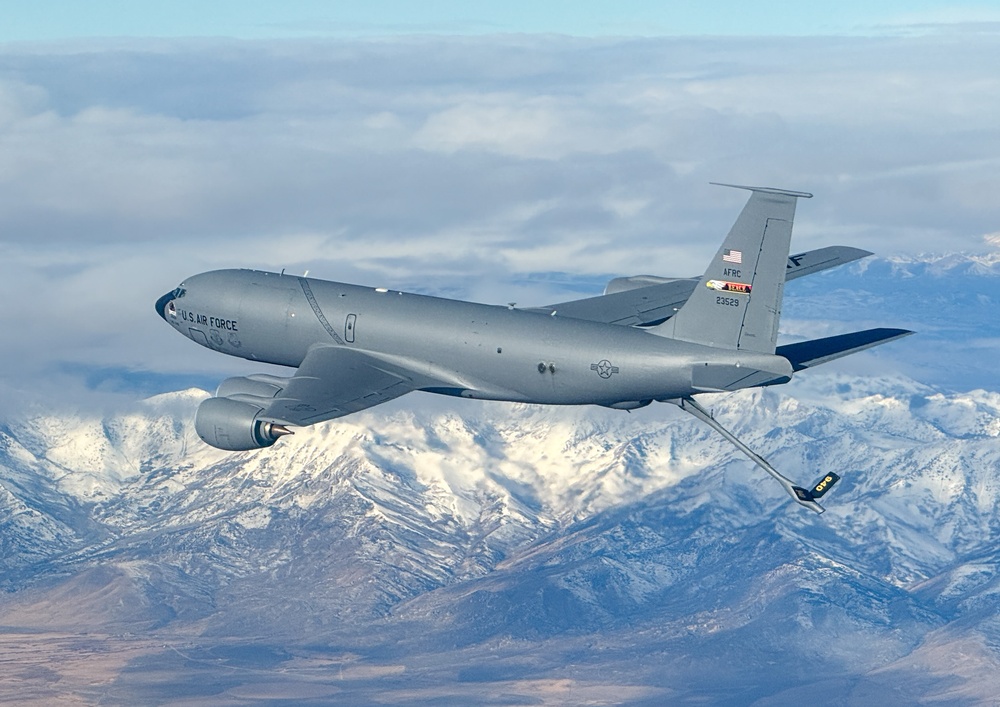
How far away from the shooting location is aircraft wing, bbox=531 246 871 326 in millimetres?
87500

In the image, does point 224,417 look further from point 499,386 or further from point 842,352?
point 842,352

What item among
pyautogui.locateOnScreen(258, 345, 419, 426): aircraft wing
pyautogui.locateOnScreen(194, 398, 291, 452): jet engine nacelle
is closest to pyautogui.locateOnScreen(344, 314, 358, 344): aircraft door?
pyautogui.locateOnScreen(258, 345, 419, 426): aircraft wing

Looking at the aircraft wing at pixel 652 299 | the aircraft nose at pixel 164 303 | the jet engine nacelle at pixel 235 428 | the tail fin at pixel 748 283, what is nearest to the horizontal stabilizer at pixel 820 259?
the aircraft wing at pixel 652 299

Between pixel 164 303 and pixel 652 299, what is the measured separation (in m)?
29.0

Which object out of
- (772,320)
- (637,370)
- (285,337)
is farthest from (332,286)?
(772,320)

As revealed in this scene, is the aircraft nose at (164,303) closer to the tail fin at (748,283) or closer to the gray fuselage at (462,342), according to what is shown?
the gray fuselage at (462,342)

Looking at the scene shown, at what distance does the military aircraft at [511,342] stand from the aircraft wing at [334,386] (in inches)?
4.4

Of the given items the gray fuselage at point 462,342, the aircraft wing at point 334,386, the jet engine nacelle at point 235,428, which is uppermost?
the gray fuselage at point 462,342

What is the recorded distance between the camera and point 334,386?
7812 centimetres

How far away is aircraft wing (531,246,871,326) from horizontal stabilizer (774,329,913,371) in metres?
12.8

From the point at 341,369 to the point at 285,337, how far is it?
19.6 feet

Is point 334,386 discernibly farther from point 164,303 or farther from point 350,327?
point 164,303

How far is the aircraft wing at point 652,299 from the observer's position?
8750 centimetres

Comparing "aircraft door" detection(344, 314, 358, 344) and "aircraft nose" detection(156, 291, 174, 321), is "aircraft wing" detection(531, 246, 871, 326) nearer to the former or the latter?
"aircraft door" detection(344, 314, 358, 344)
